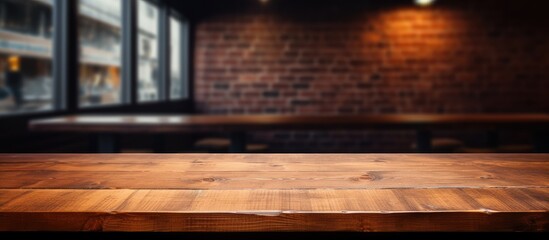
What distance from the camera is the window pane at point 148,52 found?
13.8 feet

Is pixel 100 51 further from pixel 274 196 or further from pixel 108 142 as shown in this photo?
pixel 274 196

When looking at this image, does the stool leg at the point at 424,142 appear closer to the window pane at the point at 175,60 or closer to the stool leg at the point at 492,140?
the stool leg at the point at 492,140

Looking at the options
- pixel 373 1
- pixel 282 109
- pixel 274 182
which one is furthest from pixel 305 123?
pixel 373 1

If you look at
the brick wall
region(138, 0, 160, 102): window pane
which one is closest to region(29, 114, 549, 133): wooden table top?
region(138, 0, 160, 102): window pane

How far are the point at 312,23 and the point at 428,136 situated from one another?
2532 millimetres

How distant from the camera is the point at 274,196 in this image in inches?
33.6

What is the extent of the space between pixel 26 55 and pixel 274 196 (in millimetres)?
2210

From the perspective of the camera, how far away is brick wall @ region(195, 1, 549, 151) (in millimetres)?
5461

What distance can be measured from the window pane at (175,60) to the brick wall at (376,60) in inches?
9.8

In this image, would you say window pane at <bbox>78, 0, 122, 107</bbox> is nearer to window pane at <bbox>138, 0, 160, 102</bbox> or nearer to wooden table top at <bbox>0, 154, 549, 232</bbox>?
window pane at <bbox>138, 0, 160, 102</bbox>

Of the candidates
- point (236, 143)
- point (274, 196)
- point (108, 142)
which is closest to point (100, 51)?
point (108, 142)

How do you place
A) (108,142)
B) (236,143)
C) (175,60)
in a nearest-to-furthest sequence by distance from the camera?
(108,142) → (236,143) → (175,60)

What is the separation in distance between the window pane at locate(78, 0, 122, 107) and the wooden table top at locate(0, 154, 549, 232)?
7.17ft

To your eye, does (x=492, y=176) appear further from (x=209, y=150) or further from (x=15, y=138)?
(x=209, y=150)
